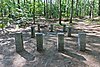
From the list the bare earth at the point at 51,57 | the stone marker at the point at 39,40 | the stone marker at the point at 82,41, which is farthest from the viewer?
the stone marker at the point at 82,41

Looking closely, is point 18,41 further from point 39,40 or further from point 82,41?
point 82,41

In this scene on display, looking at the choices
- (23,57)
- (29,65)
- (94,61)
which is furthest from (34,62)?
(94,61)

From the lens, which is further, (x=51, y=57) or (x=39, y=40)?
(x=39, y=40)

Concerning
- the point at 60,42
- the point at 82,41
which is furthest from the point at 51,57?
the point at 82,41

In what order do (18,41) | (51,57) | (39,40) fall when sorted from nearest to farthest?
(51,57) → (39,40) → (18,41)

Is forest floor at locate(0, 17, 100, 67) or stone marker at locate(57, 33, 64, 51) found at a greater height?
stone marker at locate(57, 33, 64, 51)

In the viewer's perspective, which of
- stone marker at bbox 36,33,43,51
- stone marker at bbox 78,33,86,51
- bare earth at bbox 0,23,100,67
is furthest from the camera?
stone marker at bbox 78,33,86,51

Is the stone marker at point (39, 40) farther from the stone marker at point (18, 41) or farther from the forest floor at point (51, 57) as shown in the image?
the stone marker at point (18, 41)

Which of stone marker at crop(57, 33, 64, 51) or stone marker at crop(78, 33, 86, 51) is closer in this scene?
stone marker at crop(57, 33, 64, 51)

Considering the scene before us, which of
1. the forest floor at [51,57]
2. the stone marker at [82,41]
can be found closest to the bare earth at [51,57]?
the forest floor at [51,57]

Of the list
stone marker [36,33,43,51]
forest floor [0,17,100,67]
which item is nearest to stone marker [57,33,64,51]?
forest floor [0,17,100,67]

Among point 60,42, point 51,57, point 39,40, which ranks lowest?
point 51,57

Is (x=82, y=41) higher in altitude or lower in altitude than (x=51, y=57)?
higher

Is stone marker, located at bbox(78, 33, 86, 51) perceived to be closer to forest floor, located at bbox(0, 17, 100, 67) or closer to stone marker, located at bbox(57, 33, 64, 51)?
forest floor, located at bbox(0, 17, 100, 67)
